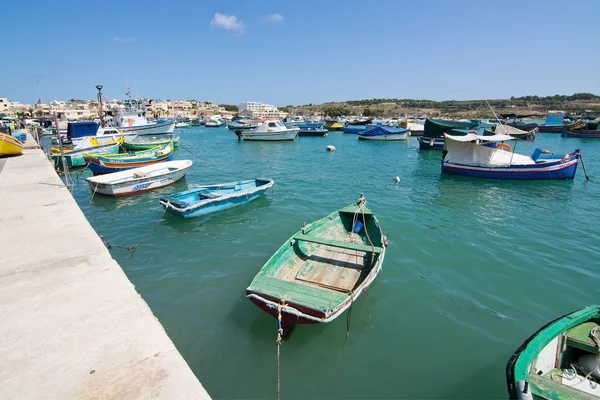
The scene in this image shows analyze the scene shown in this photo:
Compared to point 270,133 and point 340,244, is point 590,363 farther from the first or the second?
point 270,133

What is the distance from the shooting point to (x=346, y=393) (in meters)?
4.98

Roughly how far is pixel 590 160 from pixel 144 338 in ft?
125

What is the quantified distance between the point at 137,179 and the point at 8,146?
9535 millimetres

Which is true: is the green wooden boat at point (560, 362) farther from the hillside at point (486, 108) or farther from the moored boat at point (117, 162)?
the hillside at point (486, 108)

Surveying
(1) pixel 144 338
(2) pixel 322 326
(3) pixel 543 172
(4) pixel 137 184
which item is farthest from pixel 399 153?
(1) pixel 144 338

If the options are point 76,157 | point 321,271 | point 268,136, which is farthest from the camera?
point 268,136

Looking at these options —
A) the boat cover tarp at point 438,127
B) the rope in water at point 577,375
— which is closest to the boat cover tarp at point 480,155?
the boat cover tarp at point 438,127

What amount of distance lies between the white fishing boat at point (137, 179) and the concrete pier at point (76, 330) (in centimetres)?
839

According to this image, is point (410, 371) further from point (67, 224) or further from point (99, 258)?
point (67, 224)

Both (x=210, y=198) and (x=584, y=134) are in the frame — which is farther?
(x=584, y=134)

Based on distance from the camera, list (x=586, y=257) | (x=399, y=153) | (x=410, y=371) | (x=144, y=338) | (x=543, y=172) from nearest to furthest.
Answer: (x=144, y=338), (x=410, y=371), (x=586, y=257), (x=543, y=172), (x=399, y=153)

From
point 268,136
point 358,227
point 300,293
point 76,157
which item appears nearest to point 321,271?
point 300,293

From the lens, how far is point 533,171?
18.9 metres

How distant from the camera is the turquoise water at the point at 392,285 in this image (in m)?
5.34
